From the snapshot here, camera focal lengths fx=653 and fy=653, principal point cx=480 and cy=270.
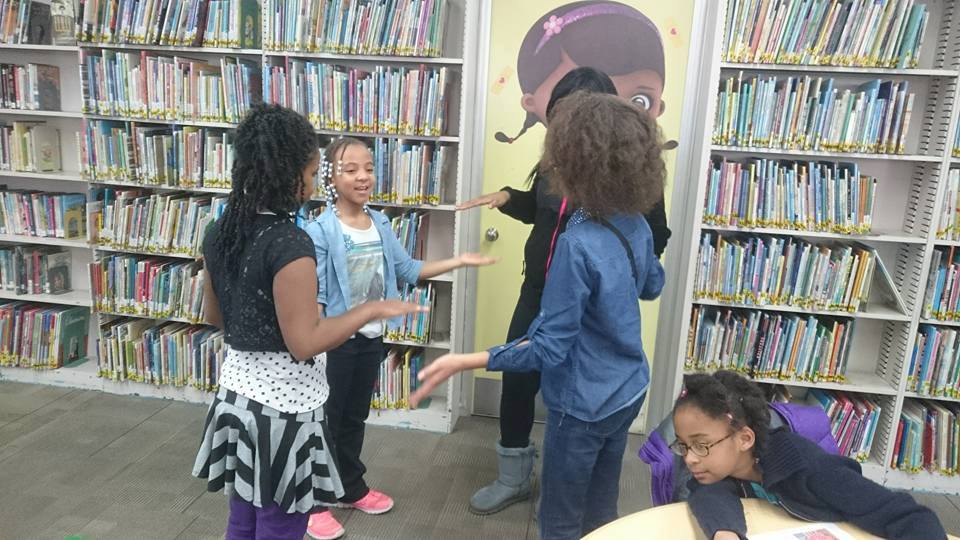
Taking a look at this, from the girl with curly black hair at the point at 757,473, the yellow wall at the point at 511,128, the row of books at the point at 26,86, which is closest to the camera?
the girl with curly black hair at the point at 757,473

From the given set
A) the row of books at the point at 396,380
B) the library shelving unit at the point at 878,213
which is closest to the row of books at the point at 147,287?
the row of books at the point at 396,380

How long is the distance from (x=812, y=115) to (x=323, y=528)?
2.39m

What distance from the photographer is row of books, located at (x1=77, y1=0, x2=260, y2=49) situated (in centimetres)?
287

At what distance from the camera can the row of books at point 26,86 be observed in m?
3.12

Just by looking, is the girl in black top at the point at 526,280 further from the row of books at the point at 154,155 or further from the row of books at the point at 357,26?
the row of books at the point at 154,155

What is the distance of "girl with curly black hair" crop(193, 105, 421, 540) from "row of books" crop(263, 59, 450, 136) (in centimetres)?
132

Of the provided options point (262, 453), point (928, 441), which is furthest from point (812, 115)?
point (262, 453)

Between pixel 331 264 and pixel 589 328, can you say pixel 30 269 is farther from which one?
pixel 589 328

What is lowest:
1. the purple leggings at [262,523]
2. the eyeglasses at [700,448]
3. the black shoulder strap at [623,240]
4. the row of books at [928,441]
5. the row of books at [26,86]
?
the row of books at [928,441]

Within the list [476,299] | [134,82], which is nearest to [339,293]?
[476,299]

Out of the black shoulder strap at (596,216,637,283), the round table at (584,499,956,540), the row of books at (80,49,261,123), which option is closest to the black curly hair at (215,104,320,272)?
the black shoulder strap at (596,216,637,283)

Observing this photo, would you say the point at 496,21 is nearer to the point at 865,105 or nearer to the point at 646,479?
the point at 865,105

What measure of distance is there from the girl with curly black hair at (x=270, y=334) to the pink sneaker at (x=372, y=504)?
886mm

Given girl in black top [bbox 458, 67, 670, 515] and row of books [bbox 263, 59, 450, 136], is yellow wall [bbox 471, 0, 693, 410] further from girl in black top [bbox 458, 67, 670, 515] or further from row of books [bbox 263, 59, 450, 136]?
girl in black top [bbox 458, 67, 670, 515]
